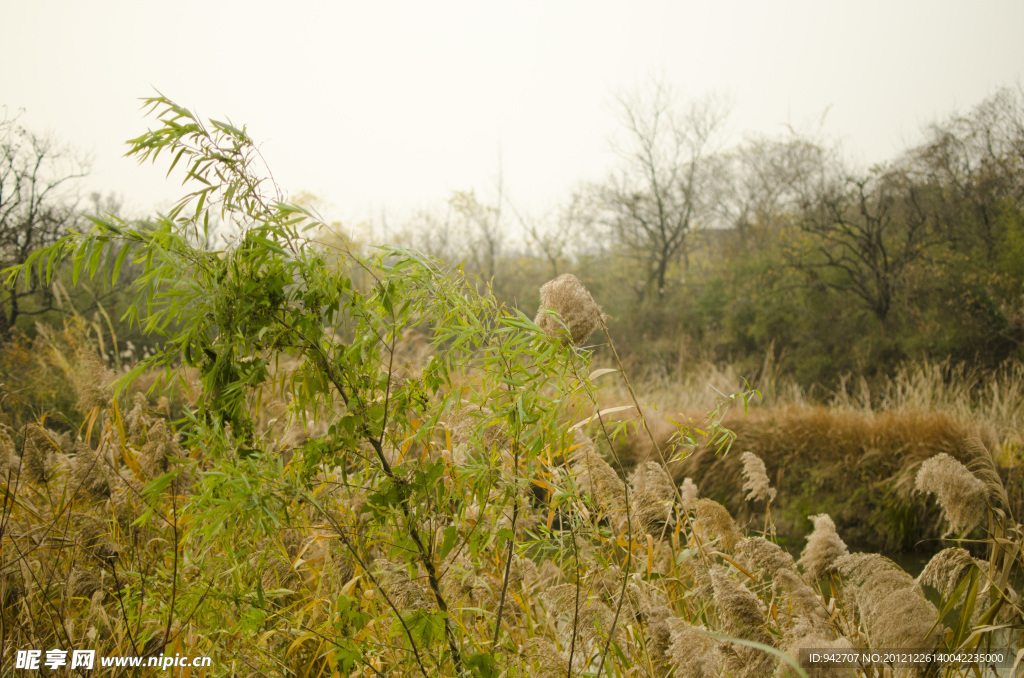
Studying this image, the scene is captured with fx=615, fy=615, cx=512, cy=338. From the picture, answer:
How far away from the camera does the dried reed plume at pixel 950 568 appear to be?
1229 millimetres

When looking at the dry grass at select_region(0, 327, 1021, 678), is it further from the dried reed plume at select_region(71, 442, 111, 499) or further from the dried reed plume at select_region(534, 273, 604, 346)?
the dried reed plume at select_region(534, 273, 604, 346)

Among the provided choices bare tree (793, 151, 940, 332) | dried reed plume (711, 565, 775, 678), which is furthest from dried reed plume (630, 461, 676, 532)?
bare tree (793, 151, 940, 332)

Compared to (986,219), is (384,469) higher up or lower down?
lower down

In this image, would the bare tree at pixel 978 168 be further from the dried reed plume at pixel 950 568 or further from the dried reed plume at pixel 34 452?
the dried reed plume at pixel 34 452

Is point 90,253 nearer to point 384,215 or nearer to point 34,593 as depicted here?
point 34,593

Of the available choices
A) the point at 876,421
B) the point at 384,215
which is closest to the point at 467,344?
the point at 876,421

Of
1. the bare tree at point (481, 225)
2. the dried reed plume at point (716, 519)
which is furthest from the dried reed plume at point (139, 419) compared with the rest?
the bare tree at point (481, 225)

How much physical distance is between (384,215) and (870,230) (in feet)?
49.4

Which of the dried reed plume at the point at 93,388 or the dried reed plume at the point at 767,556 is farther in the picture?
the dried reed plume at the point at 93,388

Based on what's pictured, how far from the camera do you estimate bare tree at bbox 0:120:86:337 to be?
6887mm

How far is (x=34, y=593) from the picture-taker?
6.89 feet

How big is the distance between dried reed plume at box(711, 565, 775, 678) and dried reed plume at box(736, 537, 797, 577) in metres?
0.25

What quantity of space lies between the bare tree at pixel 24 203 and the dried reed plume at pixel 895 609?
8.14 meters

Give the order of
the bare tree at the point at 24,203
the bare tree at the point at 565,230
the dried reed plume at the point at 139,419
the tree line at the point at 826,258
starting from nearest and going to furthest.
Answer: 1. the dried reed plume at the point at 139,419
2. the bare tree at the point at 24,203
3. the tree line at the point at 826,258
4. the bare tree at the point at 565,230
